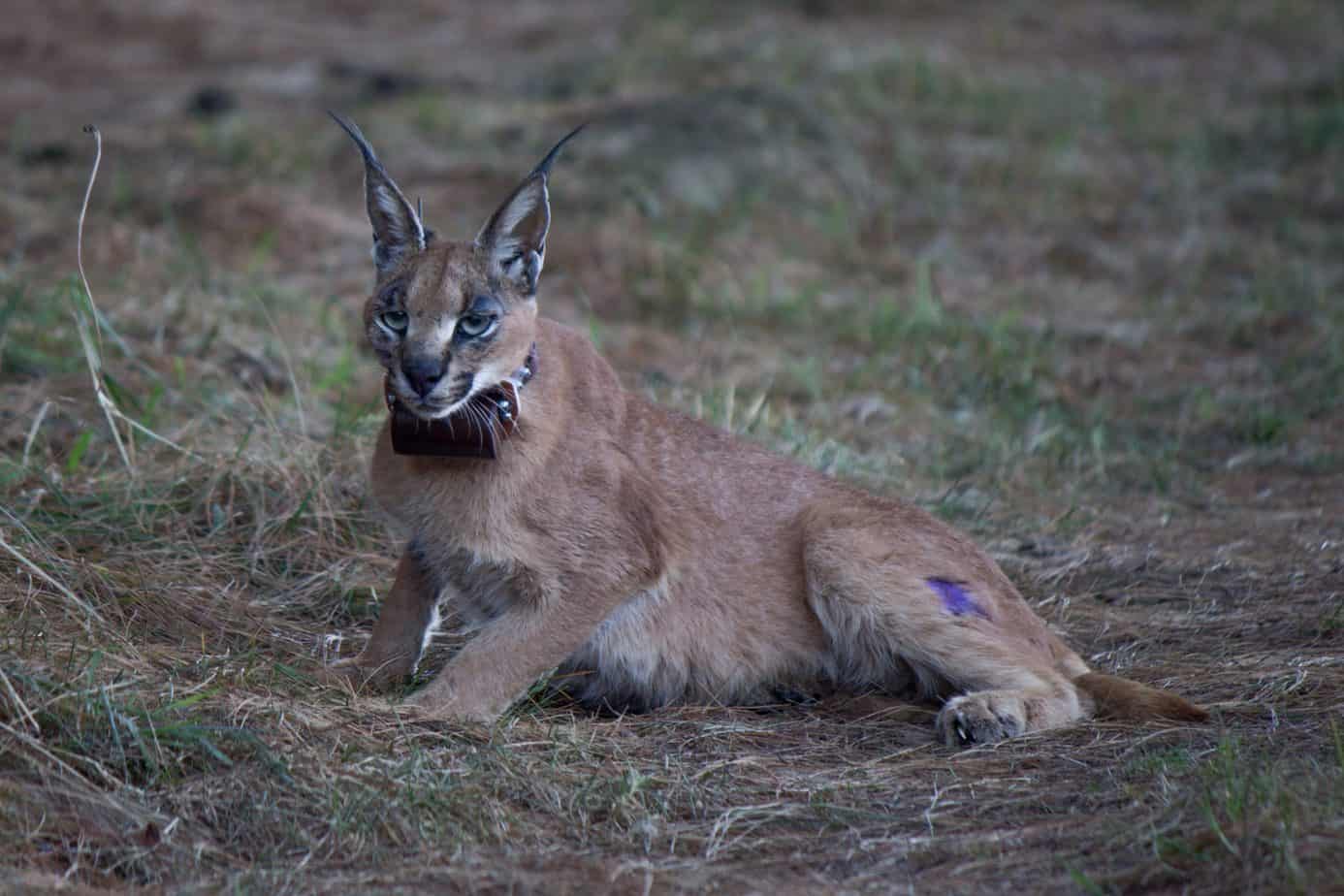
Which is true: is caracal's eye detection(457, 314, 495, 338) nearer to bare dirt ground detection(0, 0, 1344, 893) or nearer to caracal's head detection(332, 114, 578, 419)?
caracal's head detection(332, 114, 578, 419)

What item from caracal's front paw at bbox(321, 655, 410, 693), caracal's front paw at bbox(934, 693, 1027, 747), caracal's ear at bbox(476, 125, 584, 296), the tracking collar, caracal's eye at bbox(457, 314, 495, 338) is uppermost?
Answer: caracal's ear at bbox(476, 125, 584, 296)

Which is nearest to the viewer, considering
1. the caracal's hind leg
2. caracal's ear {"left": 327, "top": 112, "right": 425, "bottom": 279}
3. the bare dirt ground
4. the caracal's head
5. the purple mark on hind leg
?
the bare dirt ground

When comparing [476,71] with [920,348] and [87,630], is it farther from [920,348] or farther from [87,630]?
[87,630]

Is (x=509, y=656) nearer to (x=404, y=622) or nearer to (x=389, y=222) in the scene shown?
(x=404, y=622)

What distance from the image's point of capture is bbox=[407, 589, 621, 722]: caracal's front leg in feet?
14.9

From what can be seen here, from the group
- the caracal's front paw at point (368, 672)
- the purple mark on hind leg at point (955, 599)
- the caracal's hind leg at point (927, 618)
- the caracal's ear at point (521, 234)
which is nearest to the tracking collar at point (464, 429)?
the caracal's ear at point (521, 234)

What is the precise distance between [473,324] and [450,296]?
11 cm

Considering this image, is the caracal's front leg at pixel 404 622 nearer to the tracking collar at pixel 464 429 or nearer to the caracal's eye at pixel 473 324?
the tracking collar at pixel 464 429

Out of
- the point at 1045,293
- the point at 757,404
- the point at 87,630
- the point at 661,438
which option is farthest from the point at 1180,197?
the point at 87,630

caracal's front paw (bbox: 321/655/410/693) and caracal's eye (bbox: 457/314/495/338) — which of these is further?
caracal's front paw (bbox: 321/655/410/693)

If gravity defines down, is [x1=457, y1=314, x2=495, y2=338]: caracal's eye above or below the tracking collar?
above

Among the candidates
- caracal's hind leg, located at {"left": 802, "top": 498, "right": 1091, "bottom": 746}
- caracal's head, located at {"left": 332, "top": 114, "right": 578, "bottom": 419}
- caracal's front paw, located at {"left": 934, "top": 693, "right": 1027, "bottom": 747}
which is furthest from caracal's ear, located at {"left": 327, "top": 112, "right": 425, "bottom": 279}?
caracal's front paw, located at {"left": 934, "top": 693, "right": 1027, "bottom": 747}

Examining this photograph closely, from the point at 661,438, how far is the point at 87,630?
1.89 m

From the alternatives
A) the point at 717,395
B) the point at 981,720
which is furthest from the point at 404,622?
the point at 717,395
